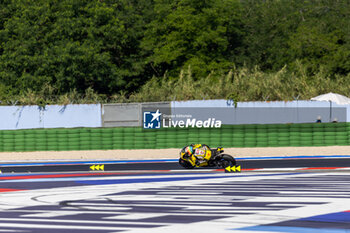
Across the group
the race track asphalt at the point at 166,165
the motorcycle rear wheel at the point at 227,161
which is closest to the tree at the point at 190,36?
the race track asphalt at the point at 166,165

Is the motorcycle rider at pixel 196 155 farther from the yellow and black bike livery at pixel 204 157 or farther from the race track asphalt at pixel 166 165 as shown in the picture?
the race track asphalt at pixel 166 165

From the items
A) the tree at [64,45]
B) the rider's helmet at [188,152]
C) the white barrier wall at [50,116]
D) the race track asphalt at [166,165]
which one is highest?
the tree at [64,45]

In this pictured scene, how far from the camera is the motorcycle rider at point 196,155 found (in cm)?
2264

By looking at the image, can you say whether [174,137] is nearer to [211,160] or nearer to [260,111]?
[260,111]

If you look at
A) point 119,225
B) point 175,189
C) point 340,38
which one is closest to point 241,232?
point 119,225

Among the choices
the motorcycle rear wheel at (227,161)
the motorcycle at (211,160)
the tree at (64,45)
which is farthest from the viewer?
the tree at (64,45)

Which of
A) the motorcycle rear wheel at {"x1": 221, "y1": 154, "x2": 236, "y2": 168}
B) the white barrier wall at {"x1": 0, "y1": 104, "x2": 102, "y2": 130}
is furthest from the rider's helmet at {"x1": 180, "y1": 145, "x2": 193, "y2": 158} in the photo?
the white barrier wall at {"x1": 0, "y1": 104, "x2": 102, "y2": 130}

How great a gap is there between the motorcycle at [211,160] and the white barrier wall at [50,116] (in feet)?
57.5

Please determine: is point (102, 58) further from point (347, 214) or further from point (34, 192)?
point (347, 214)

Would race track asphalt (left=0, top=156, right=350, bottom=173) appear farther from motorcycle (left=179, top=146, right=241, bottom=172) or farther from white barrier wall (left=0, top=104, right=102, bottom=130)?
white barrier wall (left=0, top=104, right=102, bottom=130)

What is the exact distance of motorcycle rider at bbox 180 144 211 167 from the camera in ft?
74.3

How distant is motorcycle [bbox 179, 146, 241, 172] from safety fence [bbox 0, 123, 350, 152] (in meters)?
9.52

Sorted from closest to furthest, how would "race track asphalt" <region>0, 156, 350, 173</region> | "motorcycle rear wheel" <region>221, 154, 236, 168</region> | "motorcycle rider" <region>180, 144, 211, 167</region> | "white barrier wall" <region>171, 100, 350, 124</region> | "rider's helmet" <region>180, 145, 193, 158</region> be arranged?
1. "motorcycle rear wheel" <region>221, 154, 236, 168</region>
2. "motorcycle rider" <region>180, 144, 211, 167</region>
3. "rider's helmet" <region>180, 145, 193, 158</region>
4. "race track asphalt" <region>0, 156, 350, 173</region>
5. "white barrier wall" <region>171, 100, 350, 124</region>

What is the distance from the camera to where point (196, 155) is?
22.8 m
